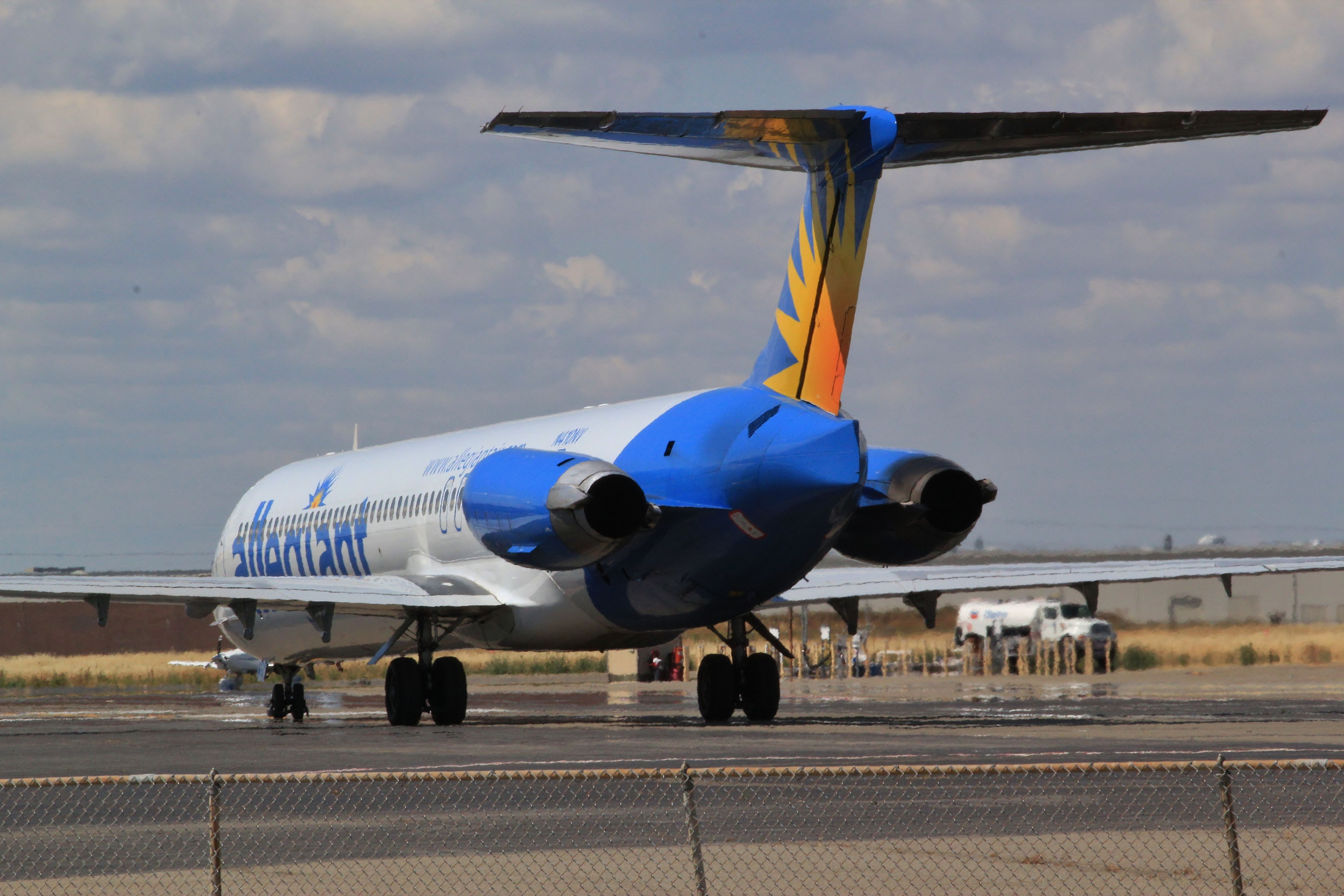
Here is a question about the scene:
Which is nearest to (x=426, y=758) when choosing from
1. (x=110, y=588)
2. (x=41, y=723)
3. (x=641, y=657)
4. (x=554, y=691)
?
(x=110, y=588)

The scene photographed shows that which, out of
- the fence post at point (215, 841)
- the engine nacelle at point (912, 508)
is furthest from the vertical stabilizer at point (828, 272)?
the fence post at point (215, 841)

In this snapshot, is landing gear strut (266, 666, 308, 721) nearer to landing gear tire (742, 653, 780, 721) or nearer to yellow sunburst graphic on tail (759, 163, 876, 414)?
landing gear tire (742, 653, 780, 721)

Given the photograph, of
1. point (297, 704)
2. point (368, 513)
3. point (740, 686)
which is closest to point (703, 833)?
point (740, 686)

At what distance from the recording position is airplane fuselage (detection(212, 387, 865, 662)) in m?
22.5

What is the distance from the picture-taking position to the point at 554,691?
147 feet

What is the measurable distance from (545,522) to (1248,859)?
12346 mm

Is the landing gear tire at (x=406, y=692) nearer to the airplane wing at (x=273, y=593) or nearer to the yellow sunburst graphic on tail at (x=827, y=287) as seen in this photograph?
the airplane wing at (x=273, y=593)

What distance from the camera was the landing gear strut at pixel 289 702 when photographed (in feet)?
104

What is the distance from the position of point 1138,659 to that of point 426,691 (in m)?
28.1

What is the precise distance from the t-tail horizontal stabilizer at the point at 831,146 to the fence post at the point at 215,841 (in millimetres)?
11060

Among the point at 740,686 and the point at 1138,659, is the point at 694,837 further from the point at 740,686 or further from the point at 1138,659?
the point at 1138,659

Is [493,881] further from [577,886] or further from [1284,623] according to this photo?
[1284,623]

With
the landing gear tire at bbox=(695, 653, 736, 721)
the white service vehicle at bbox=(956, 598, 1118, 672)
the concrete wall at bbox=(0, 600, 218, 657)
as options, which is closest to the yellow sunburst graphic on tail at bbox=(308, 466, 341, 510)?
the landing gear tire at bbox=(695, 653, 736, 721)

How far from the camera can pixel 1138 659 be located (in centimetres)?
4997
